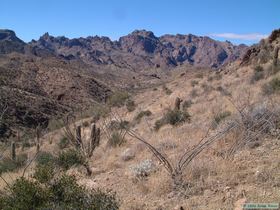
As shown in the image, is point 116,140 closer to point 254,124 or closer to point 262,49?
point 254,124

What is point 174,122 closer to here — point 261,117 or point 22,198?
point 261,117

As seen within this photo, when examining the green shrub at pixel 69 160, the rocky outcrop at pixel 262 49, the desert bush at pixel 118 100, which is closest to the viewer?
the green shrub at pixel 69 160

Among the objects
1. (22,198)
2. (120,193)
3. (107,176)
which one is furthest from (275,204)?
(107,176)

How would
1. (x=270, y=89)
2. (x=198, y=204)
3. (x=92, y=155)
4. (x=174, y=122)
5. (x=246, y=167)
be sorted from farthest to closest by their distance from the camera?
(x=174, y=122)
(x=270, y=89)
(x=92, y=155)
(x=246, y=167)
(x=198, y=204)

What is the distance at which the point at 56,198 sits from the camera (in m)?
6.13

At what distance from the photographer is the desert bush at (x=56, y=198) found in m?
5.75

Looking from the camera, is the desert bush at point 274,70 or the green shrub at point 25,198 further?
the desert bush at point 274,70

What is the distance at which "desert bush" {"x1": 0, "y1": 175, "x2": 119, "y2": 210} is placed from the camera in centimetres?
575

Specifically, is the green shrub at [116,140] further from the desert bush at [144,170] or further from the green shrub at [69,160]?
the desert bush at [144,170]

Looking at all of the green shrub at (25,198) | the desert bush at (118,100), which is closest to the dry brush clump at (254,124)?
the green shrub at (25,198)

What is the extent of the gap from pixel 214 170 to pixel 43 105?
149 feet

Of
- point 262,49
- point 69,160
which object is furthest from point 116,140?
point 262,49

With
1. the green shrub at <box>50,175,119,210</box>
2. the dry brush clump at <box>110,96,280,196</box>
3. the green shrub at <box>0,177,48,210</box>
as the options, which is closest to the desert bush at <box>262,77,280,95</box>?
the dry brush clump at <box>110,96,280,196</box>

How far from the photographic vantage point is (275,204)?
5.18 meters
